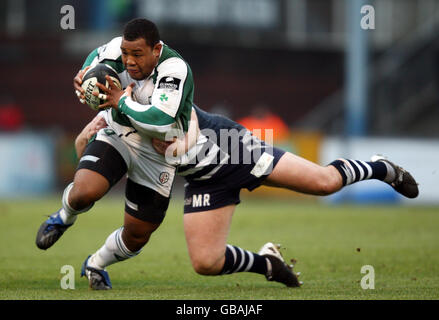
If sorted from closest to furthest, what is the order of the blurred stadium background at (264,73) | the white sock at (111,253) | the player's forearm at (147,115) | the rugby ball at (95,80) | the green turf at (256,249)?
the player's forearm at (147,115), the rugby ball at (95,80), the green turf at (256,249), the white sock at (111,253), the blurred stadium background at (264,73)

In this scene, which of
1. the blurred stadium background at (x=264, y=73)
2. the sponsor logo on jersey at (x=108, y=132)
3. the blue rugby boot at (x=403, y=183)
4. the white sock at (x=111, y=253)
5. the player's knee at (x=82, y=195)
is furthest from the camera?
the blurred stadium background at (x=264, y=73)

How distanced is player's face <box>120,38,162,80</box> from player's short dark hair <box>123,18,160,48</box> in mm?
27

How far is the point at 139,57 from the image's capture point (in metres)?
5.79

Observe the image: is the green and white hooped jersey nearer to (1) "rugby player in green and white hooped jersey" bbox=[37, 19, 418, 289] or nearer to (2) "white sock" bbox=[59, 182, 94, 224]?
(1) "rugby player in green and white hooped jersey" bbox=[37, 19, 418, 289]

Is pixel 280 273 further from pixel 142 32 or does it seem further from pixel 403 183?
pixel 142 32

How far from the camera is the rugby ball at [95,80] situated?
584 centimetres

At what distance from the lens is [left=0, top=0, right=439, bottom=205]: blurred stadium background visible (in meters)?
18.0

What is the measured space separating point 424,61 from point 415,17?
4323 millimetres

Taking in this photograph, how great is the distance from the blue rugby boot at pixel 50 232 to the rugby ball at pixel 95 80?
3.13 ft

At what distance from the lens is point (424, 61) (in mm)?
21047

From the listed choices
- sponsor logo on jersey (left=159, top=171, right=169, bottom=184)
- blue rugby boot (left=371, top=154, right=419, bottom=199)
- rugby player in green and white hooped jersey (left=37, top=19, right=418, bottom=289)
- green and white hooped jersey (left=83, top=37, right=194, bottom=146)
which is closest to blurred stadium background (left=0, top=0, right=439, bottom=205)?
blue rugby boot (left=371, top=154, right=419, bottom=199)

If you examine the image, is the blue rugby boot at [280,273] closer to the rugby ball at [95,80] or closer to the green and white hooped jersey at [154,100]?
the green and white hooped jersey at [154,100]

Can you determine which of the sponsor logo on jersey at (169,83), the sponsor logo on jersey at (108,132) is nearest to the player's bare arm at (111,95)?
the sponsor logo on jersey at (169,83)
